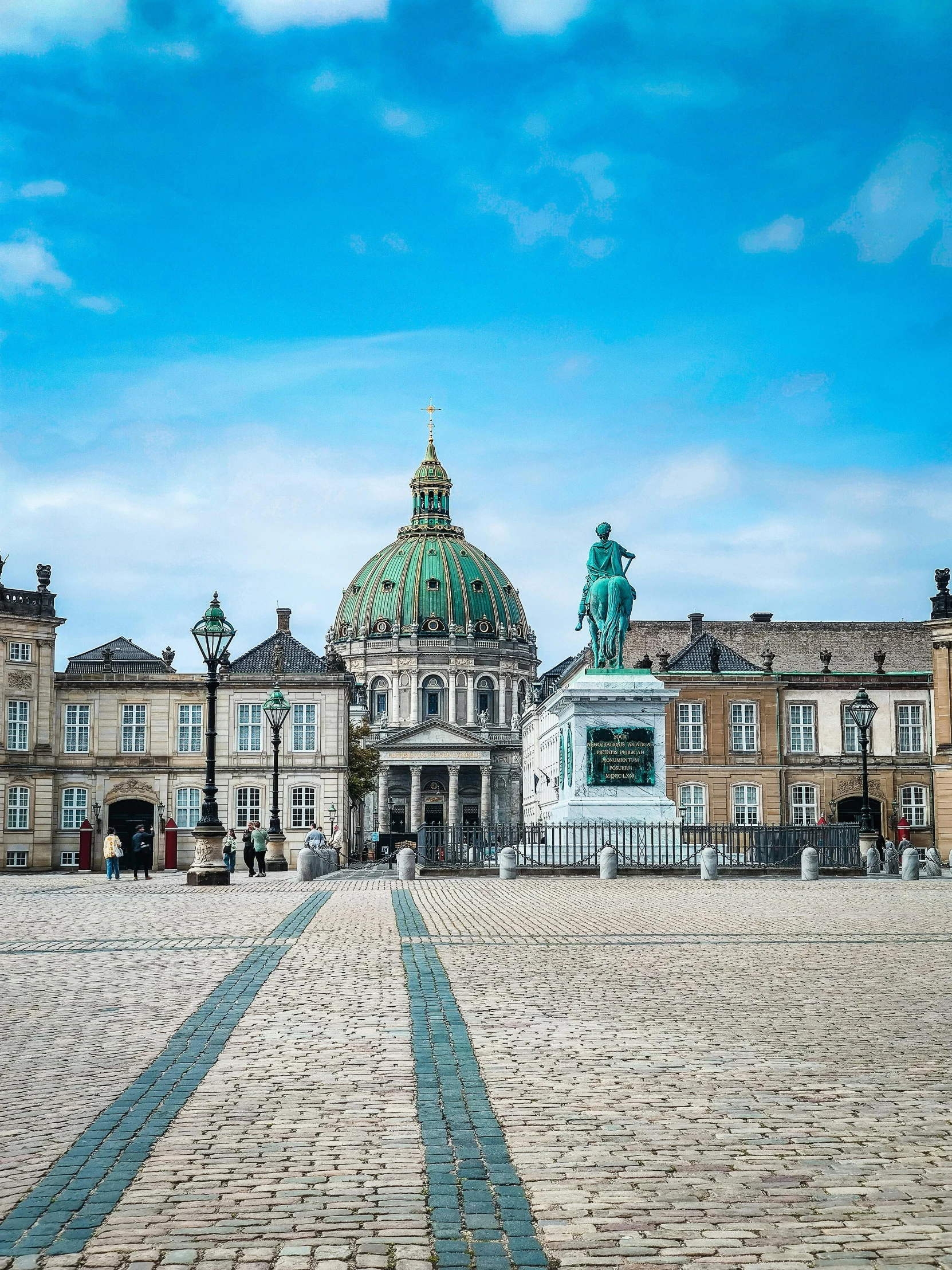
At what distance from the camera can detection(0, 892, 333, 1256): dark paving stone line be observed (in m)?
5.63

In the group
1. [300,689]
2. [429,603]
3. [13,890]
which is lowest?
[13,890]

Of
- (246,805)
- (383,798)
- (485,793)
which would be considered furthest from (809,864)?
(383,798)

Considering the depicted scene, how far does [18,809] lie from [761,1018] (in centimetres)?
5057

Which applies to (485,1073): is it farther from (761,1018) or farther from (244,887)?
(244,887)

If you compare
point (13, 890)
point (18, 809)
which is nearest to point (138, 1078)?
point (13, 890)

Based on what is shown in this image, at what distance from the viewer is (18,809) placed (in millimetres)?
56812

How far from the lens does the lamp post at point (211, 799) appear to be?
30.9 meters

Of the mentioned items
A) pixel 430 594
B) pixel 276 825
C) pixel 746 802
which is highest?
pixel 430 594

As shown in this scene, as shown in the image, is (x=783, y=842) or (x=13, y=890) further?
(x=783, y=842)

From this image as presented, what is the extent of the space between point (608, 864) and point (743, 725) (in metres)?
34.9

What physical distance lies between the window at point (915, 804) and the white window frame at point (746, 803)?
677 cm

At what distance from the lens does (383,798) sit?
12269 centimetres

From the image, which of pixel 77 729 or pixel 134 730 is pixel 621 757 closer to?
pixel 134 730

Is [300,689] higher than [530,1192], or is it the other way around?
[300,689]
